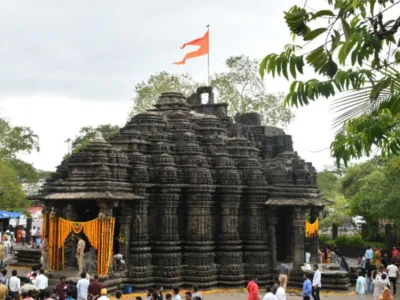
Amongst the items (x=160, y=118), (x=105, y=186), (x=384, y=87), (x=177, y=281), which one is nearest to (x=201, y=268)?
(x=177, y=281)

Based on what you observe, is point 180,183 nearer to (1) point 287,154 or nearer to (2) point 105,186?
(2) point 105,186

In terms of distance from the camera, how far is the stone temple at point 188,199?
A: 19.4 meters

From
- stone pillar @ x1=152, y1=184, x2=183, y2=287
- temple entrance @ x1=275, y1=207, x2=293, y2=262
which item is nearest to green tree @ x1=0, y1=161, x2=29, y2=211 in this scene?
stone pillar @ x1=152, y1=184, x2=183, y2=287

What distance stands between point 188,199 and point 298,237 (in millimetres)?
3939

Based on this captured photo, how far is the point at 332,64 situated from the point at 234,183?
17.4 metres

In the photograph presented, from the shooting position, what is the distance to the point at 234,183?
2138 cm

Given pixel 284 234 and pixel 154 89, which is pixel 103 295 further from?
pixel 154 89

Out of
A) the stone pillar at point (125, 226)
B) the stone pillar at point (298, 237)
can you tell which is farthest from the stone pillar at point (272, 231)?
the stone pillar at point (125, 226)

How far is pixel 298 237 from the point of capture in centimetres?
2100

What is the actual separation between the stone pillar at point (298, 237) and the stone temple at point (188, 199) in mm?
35

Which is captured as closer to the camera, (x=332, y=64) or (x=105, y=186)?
(x=332, y=64)

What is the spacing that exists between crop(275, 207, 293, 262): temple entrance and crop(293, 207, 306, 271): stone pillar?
6.63ft

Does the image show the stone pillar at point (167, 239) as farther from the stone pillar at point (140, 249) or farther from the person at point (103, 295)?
the person at point (103, 295)

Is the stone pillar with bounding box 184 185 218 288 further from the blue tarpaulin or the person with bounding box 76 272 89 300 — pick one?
the blue tarpaulin
